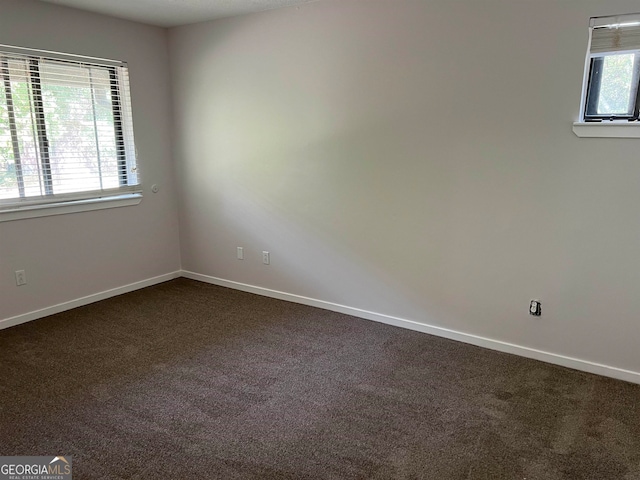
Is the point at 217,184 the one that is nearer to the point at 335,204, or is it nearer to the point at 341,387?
the point at 335,204

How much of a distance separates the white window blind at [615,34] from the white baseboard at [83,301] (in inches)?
159

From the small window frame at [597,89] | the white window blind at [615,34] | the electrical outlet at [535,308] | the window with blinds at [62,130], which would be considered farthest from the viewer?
the window with blinds at [62,130]

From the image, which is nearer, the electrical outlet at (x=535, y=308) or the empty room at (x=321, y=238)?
the empty room at (x=321, y=238)

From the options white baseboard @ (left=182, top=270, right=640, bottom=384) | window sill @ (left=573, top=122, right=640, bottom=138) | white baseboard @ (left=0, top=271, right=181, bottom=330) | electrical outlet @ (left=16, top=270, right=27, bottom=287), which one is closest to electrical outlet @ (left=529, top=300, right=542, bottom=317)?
white baseboard @ (left=182, top=270, right=640, bottom=384)

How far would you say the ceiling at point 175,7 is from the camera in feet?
11.1

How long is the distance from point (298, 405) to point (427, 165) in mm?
1798

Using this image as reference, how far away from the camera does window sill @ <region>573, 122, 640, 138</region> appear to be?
2.46 m

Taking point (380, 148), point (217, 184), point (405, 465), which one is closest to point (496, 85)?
point (380, 148)

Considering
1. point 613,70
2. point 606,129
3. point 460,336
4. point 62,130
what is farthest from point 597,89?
point 62,130

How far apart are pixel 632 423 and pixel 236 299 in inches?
118

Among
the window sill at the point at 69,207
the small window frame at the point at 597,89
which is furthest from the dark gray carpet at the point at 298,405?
the small window frame at the point at 597,89

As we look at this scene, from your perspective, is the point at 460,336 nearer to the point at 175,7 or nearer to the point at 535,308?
the point at 535,308

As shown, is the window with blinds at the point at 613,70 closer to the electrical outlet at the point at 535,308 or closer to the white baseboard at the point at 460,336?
the electrical outlet at the point at 535,308

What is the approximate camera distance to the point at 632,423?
7.56 feet
